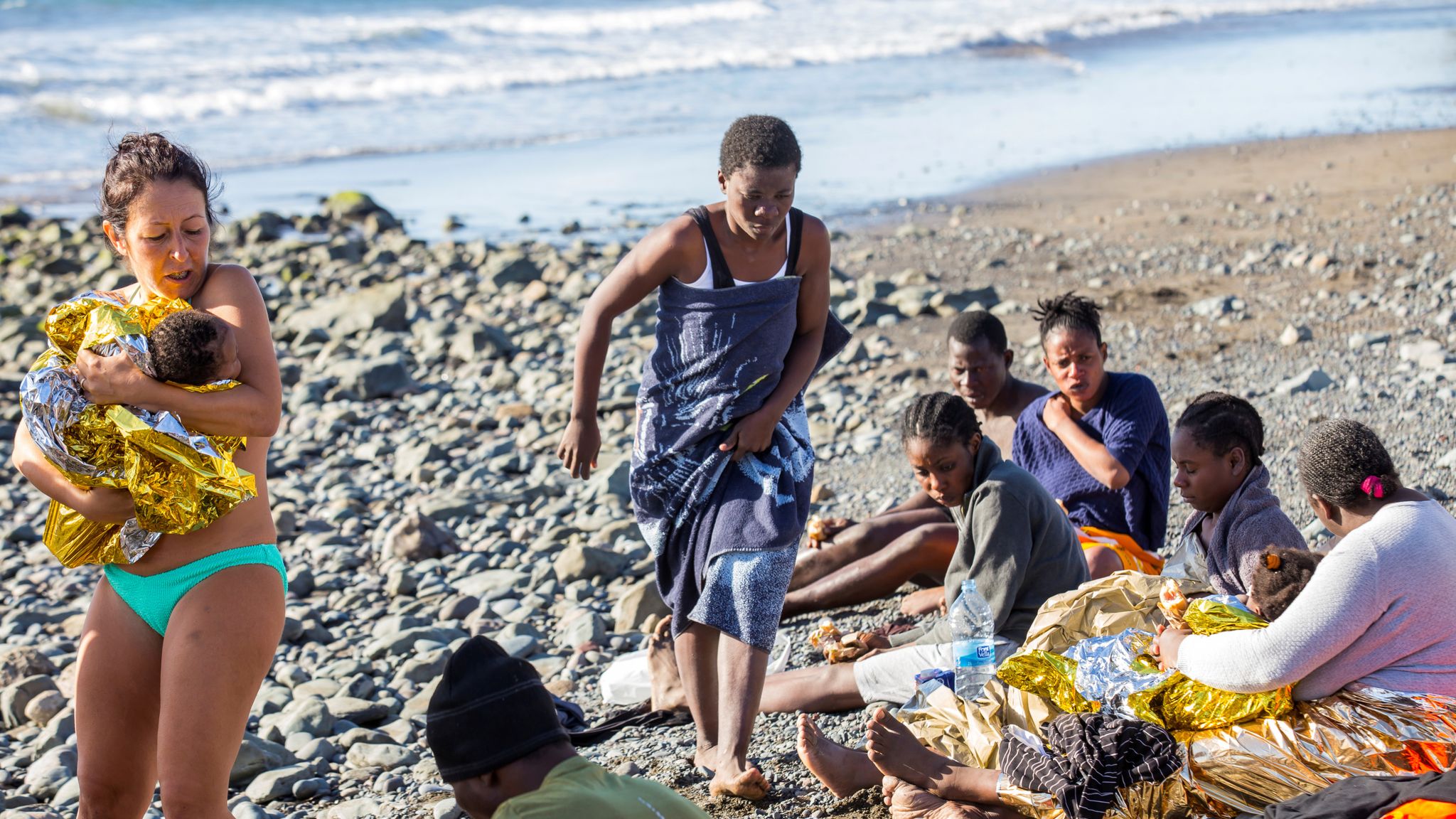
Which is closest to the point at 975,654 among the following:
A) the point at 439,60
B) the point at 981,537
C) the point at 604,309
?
the point at 981,537

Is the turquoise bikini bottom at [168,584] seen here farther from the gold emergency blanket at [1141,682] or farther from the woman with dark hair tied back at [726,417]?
the gold emergency blanket at [1141,682]

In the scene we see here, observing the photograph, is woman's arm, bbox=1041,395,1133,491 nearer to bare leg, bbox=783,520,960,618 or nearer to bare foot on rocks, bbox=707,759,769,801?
bare leg, bbox=783,520,960,618

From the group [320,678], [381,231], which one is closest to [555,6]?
[381,231]

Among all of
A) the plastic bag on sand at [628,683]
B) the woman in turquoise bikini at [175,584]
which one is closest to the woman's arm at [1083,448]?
the plastic bag on sand at [628,683]

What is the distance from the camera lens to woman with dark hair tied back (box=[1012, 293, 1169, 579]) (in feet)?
15.4

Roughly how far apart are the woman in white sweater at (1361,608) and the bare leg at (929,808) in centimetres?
60

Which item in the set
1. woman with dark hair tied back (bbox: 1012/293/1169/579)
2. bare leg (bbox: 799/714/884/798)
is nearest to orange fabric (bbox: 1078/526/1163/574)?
woman with dark hair tied back (bbox: 1012/293/1169/579)

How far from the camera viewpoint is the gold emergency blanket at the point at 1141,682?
325cm

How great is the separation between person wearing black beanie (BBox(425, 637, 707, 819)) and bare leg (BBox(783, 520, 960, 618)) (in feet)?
8.70

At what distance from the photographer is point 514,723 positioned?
7.89 ft

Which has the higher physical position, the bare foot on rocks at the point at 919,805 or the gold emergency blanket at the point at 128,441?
the gold emergency blanket at the point at 128,441

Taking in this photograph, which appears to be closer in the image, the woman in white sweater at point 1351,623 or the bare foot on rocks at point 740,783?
the woman in white sweater at point 1351,623

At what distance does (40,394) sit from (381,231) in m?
11.4

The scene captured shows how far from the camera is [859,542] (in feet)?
17.2
